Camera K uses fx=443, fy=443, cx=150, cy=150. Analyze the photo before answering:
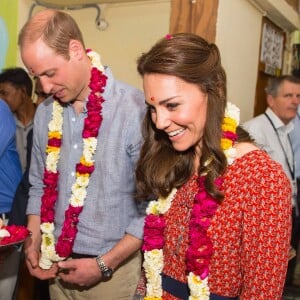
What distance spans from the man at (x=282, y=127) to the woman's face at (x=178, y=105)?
2.01m

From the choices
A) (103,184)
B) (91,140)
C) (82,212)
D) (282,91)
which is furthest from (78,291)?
(282,91)

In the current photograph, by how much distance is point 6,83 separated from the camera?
9.19 ft

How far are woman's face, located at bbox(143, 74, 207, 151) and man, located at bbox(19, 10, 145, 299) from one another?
1.30ft

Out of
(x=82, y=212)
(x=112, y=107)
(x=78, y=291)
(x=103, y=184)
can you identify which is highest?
(x=112, y=107)

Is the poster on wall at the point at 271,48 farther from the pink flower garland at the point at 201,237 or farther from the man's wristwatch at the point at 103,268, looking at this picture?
the pink flower garland at the point at 201,237

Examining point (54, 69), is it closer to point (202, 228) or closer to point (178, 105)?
point (178, 105)

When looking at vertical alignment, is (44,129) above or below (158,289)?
above

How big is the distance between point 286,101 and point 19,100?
2.01 metres

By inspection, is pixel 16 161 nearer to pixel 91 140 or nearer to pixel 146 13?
pixel 91 140

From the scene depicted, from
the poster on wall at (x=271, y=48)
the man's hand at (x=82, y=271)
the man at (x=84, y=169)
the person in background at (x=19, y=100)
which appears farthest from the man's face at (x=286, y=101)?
the man's hand at (x=82, y=271)

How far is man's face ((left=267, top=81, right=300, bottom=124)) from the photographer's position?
135 inches

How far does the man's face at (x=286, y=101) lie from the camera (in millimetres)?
3438

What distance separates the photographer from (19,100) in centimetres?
276

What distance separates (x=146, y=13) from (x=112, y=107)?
7.84 feet
